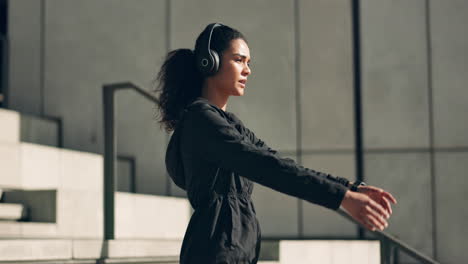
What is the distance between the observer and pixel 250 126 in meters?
7.70

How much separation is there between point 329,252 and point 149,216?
1.44 m

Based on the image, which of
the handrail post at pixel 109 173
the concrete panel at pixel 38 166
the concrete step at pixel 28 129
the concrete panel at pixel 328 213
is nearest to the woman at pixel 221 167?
the handrail post at pixel 109 173

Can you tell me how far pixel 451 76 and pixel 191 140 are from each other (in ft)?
17.0

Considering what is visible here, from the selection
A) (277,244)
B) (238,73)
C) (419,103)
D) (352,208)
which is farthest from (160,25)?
(352,208)

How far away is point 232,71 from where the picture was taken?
9.32ft

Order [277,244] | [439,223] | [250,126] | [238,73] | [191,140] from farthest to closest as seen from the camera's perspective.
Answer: [250,126], [439,223], [277,244], [238,73], [191,140]

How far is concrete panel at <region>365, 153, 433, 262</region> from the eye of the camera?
23.7 ft

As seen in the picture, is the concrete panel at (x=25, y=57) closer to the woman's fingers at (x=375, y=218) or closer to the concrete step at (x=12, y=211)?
the concrete step at (x=12, y=211)

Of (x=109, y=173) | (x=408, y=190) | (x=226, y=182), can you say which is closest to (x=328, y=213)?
(x=408, y=190)

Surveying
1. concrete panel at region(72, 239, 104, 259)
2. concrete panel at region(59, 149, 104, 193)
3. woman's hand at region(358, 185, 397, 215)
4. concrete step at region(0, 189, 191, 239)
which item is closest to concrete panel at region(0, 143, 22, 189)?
concrete step at region(0, 189, 191, 239)

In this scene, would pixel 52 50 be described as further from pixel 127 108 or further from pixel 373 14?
pixel 373 14

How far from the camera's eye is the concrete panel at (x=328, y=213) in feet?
24.3

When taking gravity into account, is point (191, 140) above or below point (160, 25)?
below

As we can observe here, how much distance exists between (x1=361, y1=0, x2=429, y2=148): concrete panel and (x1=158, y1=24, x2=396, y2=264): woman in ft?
15.4
